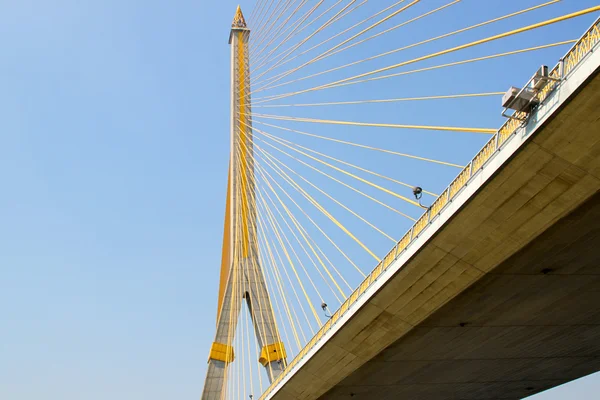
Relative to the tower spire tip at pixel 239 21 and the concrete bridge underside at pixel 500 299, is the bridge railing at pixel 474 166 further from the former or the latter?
the tower spire tip at pixel 239 21

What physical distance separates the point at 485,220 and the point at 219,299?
20506 mm

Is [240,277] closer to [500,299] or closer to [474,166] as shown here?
[500,299]

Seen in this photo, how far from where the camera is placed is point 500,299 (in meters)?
20.2

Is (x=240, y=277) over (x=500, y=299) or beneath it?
over

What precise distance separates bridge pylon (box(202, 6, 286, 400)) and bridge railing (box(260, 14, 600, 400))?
7.53 m

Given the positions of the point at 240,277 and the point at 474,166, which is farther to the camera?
the point at 240,277

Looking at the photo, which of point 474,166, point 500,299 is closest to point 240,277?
point 500,299

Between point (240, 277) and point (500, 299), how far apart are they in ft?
50.9

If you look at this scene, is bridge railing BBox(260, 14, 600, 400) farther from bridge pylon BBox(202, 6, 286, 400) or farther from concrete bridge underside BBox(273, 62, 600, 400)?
bridge pylon BBox(202, 6, 286, 400)

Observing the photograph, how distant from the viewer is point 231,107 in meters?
37.8

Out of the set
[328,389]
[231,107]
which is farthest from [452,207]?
[231,107]

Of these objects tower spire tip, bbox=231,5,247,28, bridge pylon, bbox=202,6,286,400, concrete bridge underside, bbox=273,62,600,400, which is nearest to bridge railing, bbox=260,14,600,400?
concrete bridge underside, bbox=273,62,600,400

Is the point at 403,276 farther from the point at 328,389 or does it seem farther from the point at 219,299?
the point at 219,299

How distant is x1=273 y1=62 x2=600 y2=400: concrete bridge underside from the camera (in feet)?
46.8
